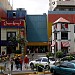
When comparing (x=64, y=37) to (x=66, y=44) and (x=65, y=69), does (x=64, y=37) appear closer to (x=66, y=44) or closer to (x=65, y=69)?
(x=66, y=44)

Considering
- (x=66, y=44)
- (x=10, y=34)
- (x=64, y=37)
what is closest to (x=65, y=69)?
(x=66, y=44)

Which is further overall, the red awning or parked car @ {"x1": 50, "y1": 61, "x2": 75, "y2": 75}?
the red awning

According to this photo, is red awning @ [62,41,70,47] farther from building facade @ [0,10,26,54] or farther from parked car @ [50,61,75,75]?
parked car @ [50,61,75,75]

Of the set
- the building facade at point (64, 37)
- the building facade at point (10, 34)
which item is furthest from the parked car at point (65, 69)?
the building facade at point (64, 37)

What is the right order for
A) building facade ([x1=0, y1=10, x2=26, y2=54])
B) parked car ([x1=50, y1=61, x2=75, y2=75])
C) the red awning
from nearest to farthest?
1. parked car ([x1=50, y1=61, x2=75, y2=75])
2. building facade ([x1=0, y1=10, x2=26, y2=54])
3. the red awning

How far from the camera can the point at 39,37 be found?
75.2m

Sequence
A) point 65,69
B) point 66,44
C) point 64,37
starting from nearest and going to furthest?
point 65,69
point 66,44
point 64,37

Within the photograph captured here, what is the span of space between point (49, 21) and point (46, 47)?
264 inches

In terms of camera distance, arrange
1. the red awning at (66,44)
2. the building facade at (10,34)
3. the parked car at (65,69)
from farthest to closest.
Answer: the red awning at (66,44)
the building facade at (10,34)
the parked car at (65,69)

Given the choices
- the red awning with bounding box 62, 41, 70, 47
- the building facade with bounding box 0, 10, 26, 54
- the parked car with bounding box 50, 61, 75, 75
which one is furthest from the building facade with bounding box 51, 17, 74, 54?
the parked car with bounding box 50, 61, 75, 75

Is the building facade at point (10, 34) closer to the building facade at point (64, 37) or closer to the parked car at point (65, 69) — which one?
the building facade at point (64, 37)

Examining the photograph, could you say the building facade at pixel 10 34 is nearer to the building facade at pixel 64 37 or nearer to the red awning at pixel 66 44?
the building facade at pixel 64 37

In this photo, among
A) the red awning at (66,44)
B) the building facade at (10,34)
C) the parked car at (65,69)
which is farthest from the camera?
the red awning at (66,44)

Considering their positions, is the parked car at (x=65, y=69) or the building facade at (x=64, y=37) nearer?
the parked car at (x=65, y=69)
